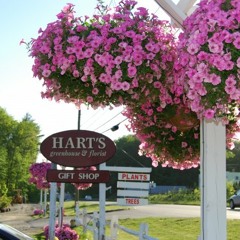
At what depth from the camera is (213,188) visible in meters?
4.71

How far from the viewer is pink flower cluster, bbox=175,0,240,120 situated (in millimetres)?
3773

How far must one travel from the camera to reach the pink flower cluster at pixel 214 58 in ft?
12.4

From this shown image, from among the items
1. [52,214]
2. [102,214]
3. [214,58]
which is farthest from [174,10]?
[52,214]

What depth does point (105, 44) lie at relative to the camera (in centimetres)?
483

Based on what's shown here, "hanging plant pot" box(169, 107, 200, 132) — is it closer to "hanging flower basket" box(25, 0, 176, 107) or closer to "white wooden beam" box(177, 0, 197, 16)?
"hanging flower basket" box(25, 0, 176, 107)

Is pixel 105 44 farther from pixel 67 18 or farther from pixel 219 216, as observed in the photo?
pixel 219 216

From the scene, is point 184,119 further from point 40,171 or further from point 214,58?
point 40,171

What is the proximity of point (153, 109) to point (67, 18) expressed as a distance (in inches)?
55.3

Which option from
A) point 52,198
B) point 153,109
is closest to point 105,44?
point 153,109

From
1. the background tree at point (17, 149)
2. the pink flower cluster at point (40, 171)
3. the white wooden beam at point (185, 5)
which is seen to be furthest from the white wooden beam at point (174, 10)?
the background tree at point (17, 149)

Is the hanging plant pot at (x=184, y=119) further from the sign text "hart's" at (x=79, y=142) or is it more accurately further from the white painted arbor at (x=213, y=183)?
the sign text "hart's" at (x=79, y=142)

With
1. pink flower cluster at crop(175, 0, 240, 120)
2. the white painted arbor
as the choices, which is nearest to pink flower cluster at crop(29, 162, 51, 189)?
the white painted arbor

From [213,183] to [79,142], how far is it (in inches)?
103

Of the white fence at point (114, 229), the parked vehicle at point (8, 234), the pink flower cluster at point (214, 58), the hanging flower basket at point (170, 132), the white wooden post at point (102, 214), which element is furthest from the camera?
the white fence at point (114, 229)
